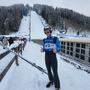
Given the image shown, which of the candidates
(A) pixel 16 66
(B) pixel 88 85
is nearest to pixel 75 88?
(B) pixel 88 85

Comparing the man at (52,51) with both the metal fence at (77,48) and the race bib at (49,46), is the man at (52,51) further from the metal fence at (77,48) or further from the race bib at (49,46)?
the metal fence at (77,48)

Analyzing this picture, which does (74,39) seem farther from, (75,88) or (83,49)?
(75,88)

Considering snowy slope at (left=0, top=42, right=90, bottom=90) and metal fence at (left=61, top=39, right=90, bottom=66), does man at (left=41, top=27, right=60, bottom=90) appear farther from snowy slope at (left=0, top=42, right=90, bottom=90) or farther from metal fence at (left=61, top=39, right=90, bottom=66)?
metal fence at (left=61, top=39, right=90, bottom=66)

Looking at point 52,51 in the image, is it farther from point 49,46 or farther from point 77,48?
point 77,48

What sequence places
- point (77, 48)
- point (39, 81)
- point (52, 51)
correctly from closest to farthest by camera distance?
point (52, 51), point (39, 81), point (77, 48)

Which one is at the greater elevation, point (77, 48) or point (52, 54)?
point (52, 54)

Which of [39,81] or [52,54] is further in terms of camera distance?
[39,81]

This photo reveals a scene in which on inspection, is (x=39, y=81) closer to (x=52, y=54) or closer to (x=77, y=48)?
(x=52, y=54)

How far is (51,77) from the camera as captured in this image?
383 inches

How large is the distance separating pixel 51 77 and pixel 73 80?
1.79 m

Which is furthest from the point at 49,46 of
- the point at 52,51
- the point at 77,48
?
the point at 77,48

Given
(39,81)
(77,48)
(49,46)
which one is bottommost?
(77,48)

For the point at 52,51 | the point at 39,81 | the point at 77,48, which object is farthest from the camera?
the point at 77,48

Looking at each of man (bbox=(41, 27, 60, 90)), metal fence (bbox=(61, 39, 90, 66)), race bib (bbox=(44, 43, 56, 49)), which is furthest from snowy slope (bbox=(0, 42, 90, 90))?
metal fence (bbox=(61, 39, 90, 66))
